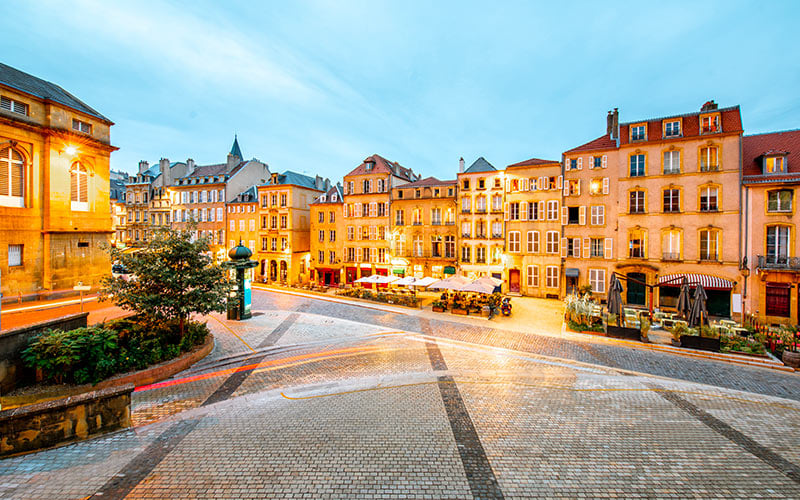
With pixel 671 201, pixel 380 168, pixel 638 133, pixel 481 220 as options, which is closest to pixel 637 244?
pixel 671 201

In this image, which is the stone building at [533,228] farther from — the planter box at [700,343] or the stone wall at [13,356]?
the stone wall at [13,356]

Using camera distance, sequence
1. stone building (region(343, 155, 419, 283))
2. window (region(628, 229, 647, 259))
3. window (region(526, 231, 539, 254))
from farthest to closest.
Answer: stone building (region(343, 155, 419, 283)) < window (region(526, 231, 539, 254)) < window (region(628, 229, 647, 259))

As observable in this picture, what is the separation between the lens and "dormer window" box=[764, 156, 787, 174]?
24.0 meters

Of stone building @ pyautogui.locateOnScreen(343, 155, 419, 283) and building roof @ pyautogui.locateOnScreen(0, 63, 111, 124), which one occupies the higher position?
building roof @ pyautogui.locateOnScreen(0, 63, 111, 124)

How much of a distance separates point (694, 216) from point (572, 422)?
86.3 ft

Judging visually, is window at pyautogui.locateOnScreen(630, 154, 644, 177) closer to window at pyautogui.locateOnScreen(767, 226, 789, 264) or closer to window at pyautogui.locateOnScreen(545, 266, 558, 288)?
window at pyautogui.locateOnScreen(767, 226, 789, 264)

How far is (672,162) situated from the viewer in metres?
27.6

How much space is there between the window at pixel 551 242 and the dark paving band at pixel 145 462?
30.7 meters

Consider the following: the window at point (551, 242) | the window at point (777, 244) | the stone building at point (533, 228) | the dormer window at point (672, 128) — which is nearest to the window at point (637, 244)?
the stone building at point (533, 228)

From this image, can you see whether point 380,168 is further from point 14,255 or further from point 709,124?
point 14,255

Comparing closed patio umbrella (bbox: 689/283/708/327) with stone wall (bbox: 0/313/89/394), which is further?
closed patio umbrella (bbox: 689/283/708/327)

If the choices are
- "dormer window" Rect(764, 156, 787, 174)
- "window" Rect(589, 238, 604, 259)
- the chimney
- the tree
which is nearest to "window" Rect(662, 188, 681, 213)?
"dormer window" Rect(764, 156, 787, 174)

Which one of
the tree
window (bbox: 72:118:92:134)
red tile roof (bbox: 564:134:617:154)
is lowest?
the tree

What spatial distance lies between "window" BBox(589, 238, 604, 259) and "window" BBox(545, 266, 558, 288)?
10.9ft
